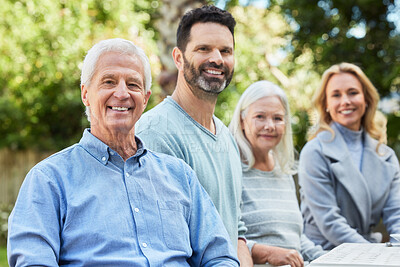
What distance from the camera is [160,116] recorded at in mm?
2475

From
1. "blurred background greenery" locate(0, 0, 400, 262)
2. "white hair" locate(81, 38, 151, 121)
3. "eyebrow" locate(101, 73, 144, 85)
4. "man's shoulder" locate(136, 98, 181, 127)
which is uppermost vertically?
"blurred background greenery" locate(0, 0, 400, 262)

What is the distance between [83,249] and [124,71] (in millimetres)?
657

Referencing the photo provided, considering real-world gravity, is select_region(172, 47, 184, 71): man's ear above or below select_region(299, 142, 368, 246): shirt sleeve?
above

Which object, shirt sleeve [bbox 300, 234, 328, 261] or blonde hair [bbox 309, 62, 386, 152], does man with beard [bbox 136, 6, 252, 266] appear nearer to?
shirt sleeve [bbox 300, 234, 328, 261]

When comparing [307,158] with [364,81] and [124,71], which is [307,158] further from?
[124,71]

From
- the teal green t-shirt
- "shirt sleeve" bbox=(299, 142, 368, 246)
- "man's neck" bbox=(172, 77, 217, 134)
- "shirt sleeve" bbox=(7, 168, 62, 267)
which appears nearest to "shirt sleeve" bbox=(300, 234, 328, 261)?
"shirt sleeve" bbox=(299, 142, 368, 246)

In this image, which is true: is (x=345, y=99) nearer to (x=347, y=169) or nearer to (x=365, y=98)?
(x=365, y=98)

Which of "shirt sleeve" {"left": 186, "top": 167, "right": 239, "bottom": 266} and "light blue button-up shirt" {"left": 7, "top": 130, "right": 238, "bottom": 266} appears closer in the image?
"light blue button-up shirt" {"left": 7, "top": 130, "right": 238, "bottom": 266}

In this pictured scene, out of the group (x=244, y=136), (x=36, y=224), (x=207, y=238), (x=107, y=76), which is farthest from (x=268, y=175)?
(x=36, y=224)

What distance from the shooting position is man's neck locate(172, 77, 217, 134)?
2609 mm

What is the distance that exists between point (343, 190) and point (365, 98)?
653 mm

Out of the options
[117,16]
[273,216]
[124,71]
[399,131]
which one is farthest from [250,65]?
[124,71]

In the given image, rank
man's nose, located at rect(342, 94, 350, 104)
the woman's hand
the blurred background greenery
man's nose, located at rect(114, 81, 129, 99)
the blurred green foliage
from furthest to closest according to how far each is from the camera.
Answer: the blurred green foliage < the blurred background greenery < man's nose, located at rect(342, 94, 350, 104) < the woman's hand < man's nose, located at rect(114, 81, 129, 99)

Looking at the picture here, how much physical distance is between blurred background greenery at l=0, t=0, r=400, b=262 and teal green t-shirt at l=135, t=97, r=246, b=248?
8.62 feet
